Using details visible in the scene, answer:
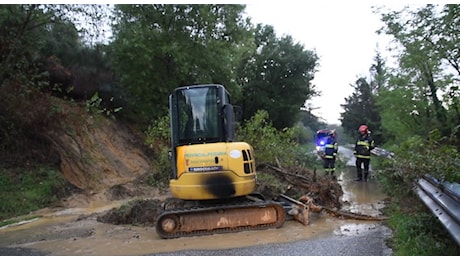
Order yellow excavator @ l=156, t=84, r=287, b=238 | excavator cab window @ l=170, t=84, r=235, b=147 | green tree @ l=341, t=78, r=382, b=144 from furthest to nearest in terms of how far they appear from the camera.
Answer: green tree @ l=341, t=78, r=382, b=144 → excavator cab window @ l=170, t=84, r=235, b=147 → yellow excavator @ l=156, t=84, r=287, b=238

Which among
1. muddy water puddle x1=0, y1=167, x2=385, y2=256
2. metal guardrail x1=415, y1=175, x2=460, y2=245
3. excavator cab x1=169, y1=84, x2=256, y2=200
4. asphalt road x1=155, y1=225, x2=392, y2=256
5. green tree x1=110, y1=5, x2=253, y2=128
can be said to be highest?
green tree x1=110, y1=5, x2=253, y2=128

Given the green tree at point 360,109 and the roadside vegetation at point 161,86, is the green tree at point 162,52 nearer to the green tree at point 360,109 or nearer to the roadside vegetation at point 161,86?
the roadside vegetation at point 161,86

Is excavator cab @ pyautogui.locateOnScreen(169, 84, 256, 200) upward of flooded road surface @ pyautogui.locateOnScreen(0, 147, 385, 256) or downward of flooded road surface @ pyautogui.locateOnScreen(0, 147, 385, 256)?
upward

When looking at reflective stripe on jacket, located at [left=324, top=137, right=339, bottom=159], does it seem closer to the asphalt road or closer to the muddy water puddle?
the muddy water puddle

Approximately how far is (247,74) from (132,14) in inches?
649

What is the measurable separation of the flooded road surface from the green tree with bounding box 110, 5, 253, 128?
37.0 ft

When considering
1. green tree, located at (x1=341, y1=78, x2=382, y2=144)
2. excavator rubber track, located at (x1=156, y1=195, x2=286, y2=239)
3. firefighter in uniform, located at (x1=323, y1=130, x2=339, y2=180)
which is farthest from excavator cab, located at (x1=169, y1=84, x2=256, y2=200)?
green tree, located at (x1=341, y1=78, x2=382, y2=144)

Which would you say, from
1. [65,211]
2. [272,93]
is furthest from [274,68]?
[65,211]

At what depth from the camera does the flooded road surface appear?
6680 mm

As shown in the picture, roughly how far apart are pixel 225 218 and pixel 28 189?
25.2ft

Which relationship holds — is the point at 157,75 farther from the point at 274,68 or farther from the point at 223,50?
the point at 274,68

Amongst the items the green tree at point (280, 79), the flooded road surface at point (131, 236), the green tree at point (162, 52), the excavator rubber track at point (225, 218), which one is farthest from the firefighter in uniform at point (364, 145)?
the green tree at point (280, 79)

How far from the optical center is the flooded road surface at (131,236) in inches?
263

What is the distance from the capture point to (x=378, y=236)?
6734mm
